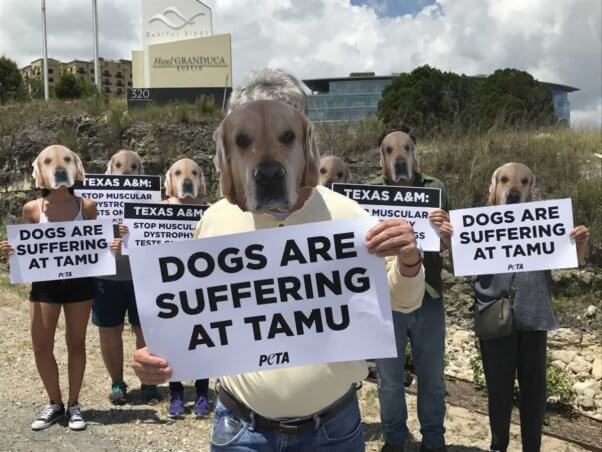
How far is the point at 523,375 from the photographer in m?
3.39

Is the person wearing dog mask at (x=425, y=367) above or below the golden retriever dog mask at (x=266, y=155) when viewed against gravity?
below

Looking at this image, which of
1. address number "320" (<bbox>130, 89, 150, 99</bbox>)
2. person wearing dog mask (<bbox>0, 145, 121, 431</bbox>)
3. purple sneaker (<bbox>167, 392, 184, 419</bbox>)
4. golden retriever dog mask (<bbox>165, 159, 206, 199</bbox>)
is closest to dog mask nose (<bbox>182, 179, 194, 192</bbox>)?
golden retriever dog mask (<bbox>165, 159, 206, 199</bbox>)

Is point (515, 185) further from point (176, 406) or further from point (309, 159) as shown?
point (176, 406)

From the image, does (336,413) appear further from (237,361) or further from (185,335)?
(185,335)

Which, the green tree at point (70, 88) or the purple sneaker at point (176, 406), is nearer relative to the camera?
the purple sneaker at point (176, 406)

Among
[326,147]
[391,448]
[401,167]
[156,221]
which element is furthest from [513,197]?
[326,147]

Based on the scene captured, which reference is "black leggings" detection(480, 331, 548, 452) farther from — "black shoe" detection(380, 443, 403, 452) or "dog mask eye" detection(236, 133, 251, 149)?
"dog mask eye" detection(236, 133, 251, 149)

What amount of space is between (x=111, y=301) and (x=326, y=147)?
232 inches

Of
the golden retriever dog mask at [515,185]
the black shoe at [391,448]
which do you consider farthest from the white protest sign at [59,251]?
the golden retriever dog mask at [515,185]

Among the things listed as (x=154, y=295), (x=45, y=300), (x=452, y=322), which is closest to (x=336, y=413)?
(x=154, y=295)

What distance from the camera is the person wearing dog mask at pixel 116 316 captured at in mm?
4672

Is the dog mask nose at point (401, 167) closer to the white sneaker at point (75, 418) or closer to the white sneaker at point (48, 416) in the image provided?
the white sneaker at point (75, 418)

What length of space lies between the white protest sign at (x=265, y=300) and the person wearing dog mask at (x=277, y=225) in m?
0.08

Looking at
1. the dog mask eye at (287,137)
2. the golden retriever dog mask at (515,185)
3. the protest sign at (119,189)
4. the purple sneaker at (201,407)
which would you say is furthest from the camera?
the protest sign at (119,189)
